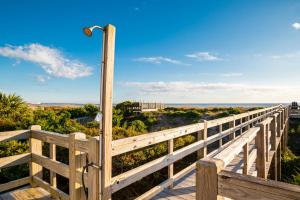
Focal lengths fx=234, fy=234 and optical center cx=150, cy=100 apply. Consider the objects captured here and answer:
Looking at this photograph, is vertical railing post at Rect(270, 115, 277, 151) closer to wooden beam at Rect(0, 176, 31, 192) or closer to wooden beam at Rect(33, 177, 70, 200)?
wooden beam at Rect(33, 177, 70, 200)

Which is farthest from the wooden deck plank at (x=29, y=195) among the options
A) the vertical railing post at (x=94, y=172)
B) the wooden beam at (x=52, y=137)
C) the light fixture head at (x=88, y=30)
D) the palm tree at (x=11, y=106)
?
the palm tree at (x=11, y=106)

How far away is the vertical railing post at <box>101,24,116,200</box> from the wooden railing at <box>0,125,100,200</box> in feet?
0.31

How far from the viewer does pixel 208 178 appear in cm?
159

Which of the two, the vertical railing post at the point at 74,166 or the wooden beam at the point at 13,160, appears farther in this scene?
the wooden beam at the point at 13,160

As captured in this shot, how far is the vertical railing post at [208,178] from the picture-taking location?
1563 mm

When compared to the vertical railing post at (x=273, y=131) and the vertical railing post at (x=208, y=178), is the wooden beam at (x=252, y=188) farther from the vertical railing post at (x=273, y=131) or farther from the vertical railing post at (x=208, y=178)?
the vertical railing post at (x=273, y=131)

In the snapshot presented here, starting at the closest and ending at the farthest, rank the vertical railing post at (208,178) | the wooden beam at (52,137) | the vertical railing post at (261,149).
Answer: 1. the vertical railing post at (208,178)
2. the wooden beam at (52,137)
3. the vertical railing post at (261,149)

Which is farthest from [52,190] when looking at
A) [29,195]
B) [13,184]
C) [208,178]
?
[208,178]

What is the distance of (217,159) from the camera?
166 centimetres

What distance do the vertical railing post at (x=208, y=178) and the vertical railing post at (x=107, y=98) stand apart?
1417mm

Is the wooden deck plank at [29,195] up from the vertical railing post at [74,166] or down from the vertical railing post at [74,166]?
down

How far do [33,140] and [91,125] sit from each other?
302 inches

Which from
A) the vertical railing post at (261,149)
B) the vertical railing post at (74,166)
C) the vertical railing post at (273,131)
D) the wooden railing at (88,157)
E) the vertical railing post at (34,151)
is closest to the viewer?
the wooden railing at (88,157)

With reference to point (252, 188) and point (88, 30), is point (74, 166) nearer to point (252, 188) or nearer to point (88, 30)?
point (88, 30)
